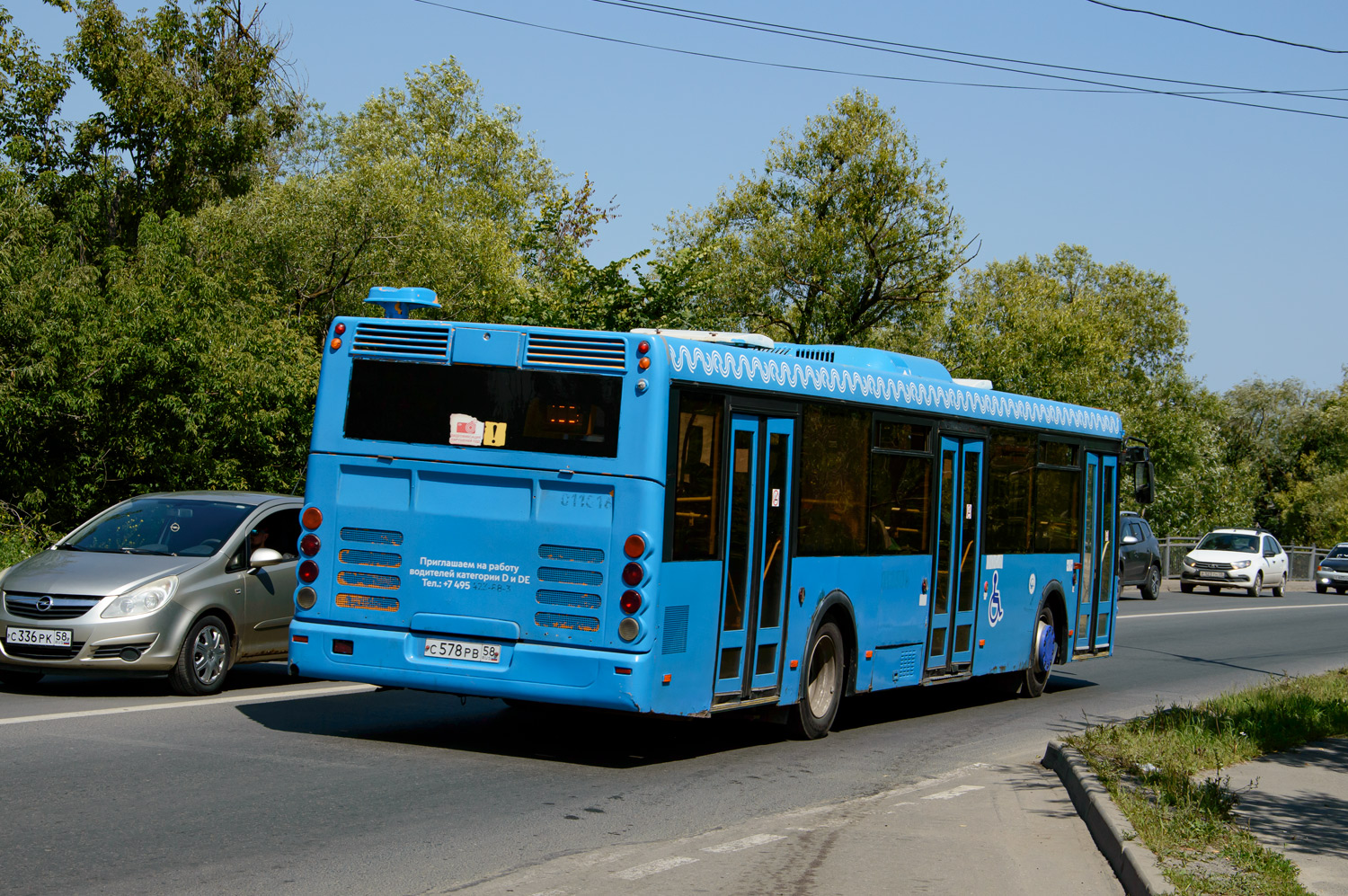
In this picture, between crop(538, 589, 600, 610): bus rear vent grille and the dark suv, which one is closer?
crop(538, 589, 600, 610): bus rear vent grille

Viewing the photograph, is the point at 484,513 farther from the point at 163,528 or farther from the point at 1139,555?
the point at 1139,555

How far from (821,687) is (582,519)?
10.1 ft

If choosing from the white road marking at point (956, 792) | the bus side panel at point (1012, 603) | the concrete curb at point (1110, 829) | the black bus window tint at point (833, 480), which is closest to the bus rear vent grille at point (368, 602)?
the black bus window tint at point (833, 480)

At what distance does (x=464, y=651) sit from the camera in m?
9.33

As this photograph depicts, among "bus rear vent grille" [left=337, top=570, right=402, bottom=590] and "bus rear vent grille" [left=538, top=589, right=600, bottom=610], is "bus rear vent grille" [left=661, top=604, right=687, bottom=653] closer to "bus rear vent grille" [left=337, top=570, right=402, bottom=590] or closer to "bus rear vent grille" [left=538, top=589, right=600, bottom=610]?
"bus rear vent grille" [left=538, top=589, right=600, bottom=610]

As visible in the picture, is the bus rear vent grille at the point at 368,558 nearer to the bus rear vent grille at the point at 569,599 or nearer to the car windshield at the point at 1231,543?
the bus rear vent grille at the point at 569,599

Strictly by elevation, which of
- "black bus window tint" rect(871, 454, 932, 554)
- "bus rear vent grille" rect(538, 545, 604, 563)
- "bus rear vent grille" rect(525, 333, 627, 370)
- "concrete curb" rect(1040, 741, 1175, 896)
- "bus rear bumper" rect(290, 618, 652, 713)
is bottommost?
"concrete curb" rect(1040, 741, 1175, 896)

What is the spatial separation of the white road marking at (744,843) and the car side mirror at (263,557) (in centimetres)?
603

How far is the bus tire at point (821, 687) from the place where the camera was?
11.0 metres

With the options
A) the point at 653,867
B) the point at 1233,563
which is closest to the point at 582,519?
the point at 653,867

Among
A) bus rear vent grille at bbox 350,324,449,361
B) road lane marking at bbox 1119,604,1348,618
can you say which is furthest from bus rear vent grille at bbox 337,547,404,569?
road lane marking at bbox 1119,604,1348,618

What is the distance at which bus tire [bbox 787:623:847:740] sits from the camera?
1102cm

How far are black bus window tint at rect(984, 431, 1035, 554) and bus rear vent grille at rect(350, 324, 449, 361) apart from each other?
614 cm

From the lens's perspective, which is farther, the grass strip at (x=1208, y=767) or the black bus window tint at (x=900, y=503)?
the black bus window tint at (x=900, y=503)
